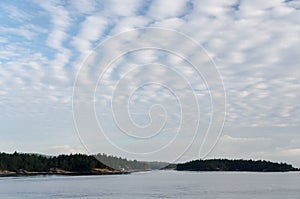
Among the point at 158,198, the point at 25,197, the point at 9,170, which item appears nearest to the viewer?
the point at 158,198

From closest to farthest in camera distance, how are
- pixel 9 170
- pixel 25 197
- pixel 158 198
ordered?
pixel 158 198 → pixel 25 197 → pixel 9 170

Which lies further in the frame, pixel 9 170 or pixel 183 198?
pixel 9 170

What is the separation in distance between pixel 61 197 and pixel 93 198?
19.4ft

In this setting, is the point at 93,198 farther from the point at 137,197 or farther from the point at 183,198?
the point at 183,198

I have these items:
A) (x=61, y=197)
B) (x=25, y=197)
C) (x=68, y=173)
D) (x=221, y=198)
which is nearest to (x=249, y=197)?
(x=221, y=198)

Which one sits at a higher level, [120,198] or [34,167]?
[34,167]

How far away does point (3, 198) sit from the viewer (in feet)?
219

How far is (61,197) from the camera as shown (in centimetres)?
6638

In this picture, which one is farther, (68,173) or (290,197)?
(68,173)

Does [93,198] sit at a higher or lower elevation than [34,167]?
lower

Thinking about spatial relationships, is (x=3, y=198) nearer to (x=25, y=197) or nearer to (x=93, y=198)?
(x=25, y=197)

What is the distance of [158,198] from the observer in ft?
207

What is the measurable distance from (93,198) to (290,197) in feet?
100

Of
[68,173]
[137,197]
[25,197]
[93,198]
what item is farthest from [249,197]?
[68,173]
